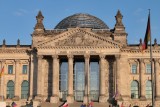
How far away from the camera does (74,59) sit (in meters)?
79.8

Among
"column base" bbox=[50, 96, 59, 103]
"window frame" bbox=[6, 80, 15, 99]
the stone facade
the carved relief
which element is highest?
the carved relief

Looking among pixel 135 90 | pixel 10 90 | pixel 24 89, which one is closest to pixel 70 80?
pixel 24 89

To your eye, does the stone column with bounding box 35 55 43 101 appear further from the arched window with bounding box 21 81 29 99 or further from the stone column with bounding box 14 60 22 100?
the stone column with bounding box 14 60 22 100

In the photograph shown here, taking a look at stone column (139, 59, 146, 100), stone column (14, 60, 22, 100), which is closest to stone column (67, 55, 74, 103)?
stone column (14, 60, 22, 100)

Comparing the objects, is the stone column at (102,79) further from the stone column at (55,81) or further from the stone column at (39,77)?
the stone column at (39,77)

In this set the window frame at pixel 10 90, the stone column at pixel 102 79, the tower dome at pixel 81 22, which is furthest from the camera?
the tower dome at pixel 81 22

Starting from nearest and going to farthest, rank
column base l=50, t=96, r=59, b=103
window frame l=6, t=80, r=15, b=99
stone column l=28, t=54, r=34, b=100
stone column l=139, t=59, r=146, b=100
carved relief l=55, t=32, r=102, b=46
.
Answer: column base l=50, t=96, r=59, b=103 → carved relief l=55, t=32, r=102, b=46 → stone column l=28, t=54, r=34, b=100 → stone column l=139, t=59, r=146, b=100 → window frame l=6, t=80, r=15, b=99

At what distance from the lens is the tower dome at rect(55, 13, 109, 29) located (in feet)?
291

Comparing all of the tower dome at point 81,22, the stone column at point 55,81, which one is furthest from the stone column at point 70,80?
the tower dome at point 81,22

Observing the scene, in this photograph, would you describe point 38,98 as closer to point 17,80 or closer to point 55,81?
point 55,81

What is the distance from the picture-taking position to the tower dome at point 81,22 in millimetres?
88625

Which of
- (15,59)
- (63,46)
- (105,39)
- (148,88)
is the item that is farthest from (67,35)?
(148,88)

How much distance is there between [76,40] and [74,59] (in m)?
4.21

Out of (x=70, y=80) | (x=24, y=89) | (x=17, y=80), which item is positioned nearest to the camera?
(x=70, y=80)
